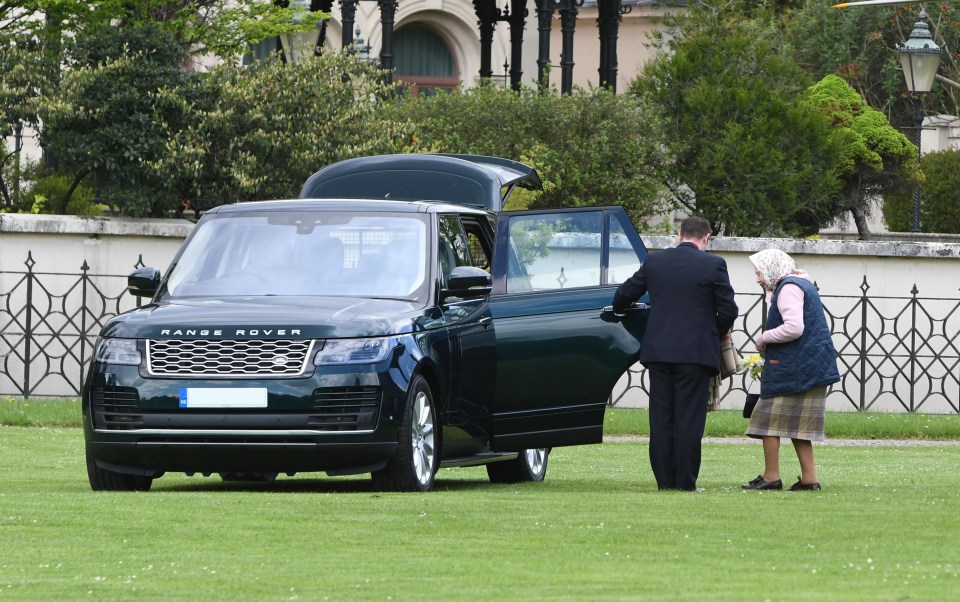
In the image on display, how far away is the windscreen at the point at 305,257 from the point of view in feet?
36.4

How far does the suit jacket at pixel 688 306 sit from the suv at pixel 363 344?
21.8 inches

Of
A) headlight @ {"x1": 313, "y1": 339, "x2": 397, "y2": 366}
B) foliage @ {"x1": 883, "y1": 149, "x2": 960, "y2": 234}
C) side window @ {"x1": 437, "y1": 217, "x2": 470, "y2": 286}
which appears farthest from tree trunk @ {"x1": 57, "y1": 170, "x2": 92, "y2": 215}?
foliage @ {"x1": 883, "y1": 149, "x2": 960, "y2": 234}

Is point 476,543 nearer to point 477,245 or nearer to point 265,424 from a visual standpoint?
point 265,424

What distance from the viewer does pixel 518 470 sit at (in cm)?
1314

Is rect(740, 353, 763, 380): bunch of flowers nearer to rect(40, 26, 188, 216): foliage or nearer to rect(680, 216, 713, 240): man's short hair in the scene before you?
rect(680, 216, 713, 240): man's short hair

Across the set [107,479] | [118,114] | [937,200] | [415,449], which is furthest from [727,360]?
[937,200]

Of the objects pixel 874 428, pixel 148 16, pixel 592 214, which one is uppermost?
pixel 148 16

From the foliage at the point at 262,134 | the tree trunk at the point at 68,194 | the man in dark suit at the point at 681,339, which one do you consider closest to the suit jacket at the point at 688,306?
→ the man in dark suit at the point at 681,339

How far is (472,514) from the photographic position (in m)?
9.23

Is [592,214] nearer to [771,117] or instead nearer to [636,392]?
[636,392]

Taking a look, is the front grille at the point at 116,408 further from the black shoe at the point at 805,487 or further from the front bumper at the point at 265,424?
the black shoe at the point at 805,487

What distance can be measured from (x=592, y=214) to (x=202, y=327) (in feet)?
9.60

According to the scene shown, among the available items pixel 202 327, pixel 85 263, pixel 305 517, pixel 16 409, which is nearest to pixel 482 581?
pixel 305 517

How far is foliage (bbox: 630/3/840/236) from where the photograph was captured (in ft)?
89.3
